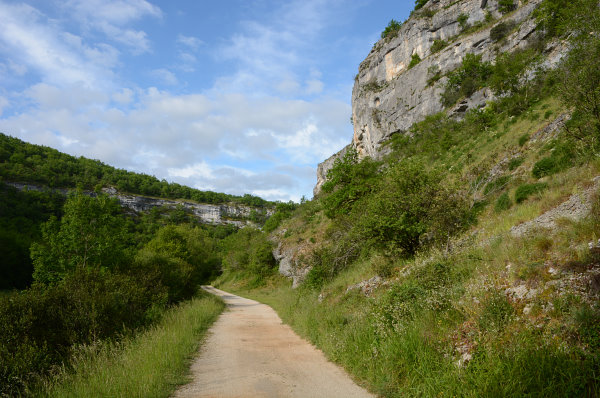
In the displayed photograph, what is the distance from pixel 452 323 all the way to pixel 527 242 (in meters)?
2.45

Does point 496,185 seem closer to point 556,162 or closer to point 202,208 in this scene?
point 556,162

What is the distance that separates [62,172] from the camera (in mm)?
108750

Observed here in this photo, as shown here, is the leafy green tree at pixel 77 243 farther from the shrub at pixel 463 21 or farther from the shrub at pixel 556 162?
the shrub at pixel 463 21

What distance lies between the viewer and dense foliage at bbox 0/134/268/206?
9391 centimetres

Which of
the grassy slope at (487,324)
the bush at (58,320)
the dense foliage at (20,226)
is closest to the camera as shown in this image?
the grassy slope at (487,324)

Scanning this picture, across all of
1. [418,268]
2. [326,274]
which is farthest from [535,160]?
[326,274]

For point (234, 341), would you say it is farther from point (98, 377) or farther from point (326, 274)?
point (326, 274)

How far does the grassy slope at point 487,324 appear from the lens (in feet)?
11.5

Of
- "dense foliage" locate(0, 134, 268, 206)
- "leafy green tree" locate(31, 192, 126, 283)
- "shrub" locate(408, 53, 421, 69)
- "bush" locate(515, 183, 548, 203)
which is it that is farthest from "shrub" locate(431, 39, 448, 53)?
"dense foliage" locate(0, 134, 268, 206)

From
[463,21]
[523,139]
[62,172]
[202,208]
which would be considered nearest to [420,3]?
[463,21]

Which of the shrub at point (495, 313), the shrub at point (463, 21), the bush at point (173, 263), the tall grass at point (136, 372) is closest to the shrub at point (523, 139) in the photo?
the shrub at point (495, 313)

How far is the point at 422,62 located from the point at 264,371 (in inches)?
2033

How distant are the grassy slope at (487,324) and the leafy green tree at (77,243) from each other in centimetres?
1637

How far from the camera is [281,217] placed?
5791 centimetres
